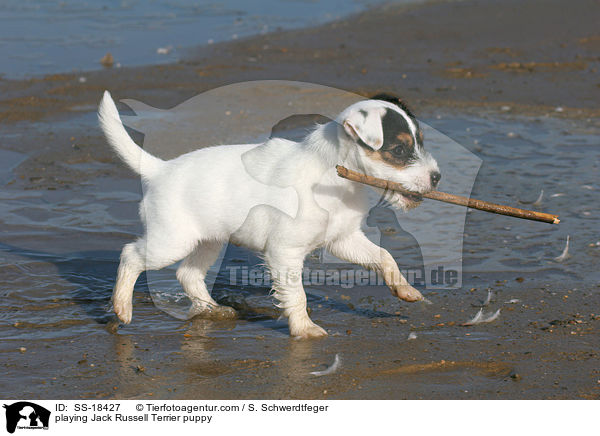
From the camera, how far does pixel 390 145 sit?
4.94 metres

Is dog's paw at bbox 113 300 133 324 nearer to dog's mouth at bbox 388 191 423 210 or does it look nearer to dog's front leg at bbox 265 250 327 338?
dog's front leg at bbox 265 250 327 338

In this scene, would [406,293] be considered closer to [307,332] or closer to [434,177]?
[307,332]

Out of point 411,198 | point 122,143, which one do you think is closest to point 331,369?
point 411,198

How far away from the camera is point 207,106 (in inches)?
447

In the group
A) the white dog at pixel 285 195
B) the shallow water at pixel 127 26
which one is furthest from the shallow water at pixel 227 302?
the shallow water at pixel 127 26

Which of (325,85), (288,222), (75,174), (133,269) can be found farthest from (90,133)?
(288,222)

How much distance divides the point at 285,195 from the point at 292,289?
573 millimetres

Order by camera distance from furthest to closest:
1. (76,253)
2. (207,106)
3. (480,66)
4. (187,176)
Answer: (480,66) → (207,106) → (76,253) → (187,176)

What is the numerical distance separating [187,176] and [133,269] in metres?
0.71

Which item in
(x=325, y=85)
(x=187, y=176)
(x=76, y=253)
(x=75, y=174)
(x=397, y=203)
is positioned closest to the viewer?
(x=397, y=203)

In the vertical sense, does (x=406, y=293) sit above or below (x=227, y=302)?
above

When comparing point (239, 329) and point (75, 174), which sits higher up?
point (75, 174)

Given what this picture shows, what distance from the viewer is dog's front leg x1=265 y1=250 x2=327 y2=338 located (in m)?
5.26
